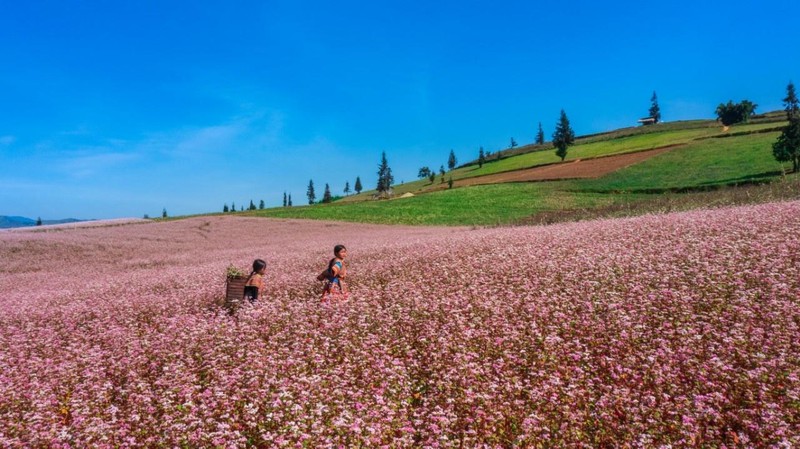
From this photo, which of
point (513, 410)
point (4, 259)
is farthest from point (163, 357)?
point (4, 259)

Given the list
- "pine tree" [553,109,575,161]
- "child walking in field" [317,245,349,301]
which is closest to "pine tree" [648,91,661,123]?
"pine tree" [553,109,575,161]

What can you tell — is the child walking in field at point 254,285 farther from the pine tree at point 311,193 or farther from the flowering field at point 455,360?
the pine tree at point 311,193

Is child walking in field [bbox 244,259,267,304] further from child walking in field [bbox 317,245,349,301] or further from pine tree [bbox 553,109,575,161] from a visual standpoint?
pine tree [bbox 553,109,575,161]

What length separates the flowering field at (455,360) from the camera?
17.4 feet

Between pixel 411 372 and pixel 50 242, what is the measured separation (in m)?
40.5

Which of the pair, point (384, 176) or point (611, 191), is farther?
point (384, 176)

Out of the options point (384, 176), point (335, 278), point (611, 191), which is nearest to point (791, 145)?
point (611, 191)

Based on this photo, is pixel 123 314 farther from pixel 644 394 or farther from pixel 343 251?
pixel 644 394

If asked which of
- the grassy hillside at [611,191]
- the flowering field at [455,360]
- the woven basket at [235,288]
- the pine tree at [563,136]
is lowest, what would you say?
the flowering field at [455,360]

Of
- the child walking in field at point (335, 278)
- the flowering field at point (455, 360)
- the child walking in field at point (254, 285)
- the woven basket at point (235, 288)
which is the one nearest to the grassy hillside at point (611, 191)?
the flowering field at point (455, 360)

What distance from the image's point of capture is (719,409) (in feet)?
17.9

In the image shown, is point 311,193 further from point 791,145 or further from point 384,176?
point 791,145

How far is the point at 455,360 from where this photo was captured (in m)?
6.96

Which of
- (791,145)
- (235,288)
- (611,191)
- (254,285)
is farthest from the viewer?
(611,191)
